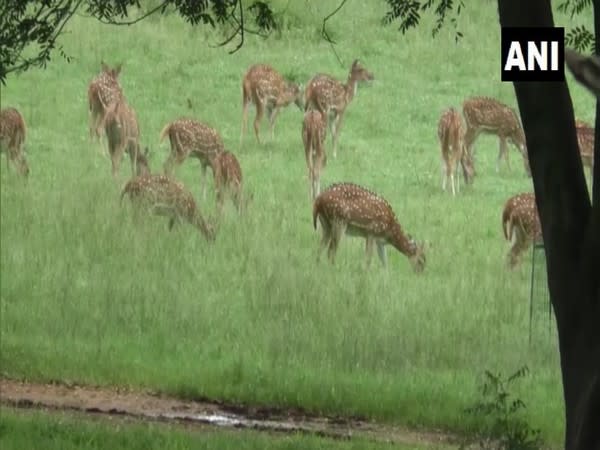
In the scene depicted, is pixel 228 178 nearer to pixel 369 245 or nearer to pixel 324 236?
pixel 324 236

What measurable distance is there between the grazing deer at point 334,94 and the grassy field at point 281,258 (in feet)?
0.61

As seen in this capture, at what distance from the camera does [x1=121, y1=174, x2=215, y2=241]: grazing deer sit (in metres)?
14.2

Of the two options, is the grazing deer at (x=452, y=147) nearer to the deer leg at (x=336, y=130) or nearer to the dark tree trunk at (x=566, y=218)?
the deer leg at (x=336, y=130)

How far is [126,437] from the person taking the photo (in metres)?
8.43

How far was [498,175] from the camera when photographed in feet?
53.5

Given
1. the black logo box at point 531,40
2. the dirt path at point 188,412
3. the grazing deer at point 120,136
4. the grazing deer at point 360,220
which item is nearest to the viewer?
the black logo box at point 531,40

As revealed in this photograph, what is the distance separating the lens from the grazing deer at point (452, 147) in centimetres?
1573

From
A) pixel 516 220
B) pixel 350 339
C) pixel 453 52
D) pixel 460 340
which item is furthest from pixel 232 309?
pixel 453 52

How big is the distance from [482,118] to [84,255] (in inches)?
200

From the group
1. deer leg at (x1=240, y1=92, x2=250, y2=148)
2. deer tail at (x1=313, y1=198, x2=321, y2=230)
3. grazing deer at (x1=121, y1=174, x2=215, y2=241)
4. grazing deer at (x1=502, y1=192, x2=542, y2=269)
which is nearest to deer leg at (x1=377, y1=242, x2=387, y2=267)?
deer tail at (x1=313, y1=198, x2=321, y2=230)

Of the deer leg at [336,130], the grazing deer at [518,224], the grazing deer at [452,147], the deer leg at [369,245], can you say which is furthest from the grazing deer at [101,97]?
Answer: the grazing deer at [518,224]

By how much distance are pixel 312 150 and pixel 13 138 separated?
9.88 ft

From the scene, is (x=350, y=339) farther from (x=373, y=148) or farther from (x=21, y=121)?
(x=21, y=121)

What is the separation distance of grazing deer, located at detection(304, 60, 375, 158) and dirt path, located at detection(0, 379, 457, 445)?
6.65m
